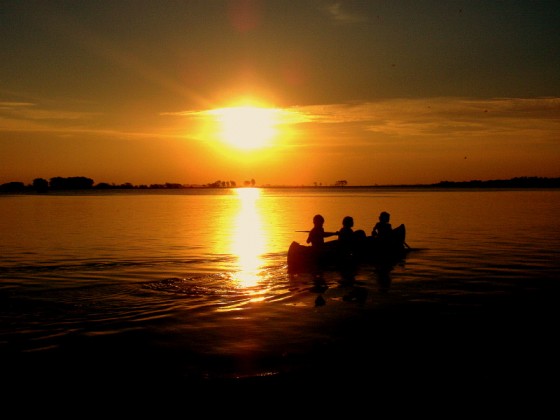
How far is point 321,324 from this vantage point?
13742 millimetres

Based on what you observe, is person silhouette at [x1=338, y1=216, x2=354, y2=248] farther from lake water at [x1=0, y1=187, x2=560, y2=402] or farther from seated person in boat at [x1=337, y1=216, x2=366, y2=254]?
lake water at [x1=0, y1=187, x2=560, y2=402]

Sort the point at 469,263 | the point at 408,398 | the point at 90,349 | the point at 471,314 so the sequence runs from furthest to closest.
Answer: the point at 469,263
the point at 471,314
the point at 90,349
the point at 408,398

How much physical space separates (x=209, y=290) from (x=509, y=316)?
1009 cm

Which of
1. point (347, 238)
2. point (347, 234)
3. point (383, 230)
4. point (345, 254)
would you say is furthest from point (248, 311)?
point (383, 230)

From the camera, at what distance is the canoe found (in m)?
23.2

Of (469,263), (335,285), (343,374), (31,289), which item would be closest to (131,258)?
(31,289)

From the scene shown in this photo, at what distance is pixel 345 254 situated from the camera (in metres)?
25.2

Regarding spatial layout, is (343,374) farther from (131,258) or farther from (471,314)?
(131,258)

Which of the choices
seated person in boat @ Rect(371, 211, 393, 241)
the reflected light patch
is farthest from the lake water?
seated person in boat @ Rect(371, 211, 393, 241)

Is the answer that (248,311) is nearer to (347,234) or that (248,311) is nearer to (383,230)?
(347,234)

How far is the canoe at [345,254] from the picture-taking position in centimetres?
2323

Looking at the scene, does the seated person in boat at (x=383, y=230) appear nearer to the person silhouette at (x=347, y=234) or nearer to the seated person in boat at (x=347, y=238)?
the seated person in boat at (x=347, y=238)

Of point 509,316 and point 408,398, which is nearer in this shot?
point 408,398

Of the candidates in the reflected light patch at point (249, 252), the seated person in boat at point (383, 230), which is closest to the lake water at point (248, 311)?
the reflected light patch at point (249, 252)
